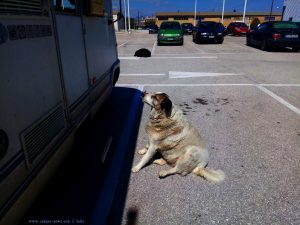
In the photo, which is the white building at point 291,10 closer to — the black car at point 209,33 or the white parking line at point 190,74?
the black car at point 209,33

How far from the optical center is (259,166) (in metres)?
3.95

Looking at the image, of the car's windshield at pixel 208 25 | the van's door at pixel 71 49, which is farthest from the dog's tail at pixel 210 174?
the car's windshield at pixel 208 25

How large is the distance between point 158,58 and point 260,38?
24.8 feet

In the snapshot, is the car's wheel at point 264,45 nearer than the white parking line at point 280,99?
No

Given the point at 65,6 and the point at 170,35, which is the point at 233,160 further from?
the point at 170,35

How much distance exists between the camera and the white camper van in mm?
1988

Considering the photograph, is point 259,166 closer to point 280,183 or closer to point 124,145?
point 280,183

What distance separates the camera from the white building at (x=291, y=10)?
37625 mm

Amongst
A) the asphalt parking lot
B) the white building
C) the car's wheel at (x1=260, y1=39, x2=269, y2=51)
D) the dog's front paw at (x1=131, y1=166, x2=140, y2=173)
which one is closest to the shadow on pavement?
the dog's front paw at (x1=131, y1=166, x2=140, y2=173)

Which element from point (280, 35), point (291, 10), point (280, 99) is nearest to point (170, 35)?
point (280, 35)

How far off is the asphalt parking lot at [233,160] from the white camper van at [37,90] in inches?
41.9

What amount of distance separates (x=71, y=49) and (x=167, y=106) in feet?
4.28

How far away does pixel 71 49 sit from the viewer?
10.9 feet

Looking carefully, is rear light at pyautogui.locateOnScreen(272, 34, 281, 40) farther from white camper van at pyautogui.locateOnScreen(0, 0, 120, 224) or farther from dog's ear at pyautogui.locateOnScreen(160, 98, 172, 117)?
dog's ear at pyautogui.locateOnScreen(160, 98, 172, 117)
